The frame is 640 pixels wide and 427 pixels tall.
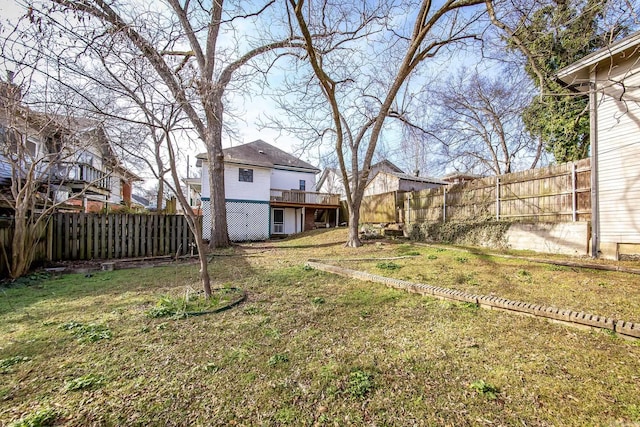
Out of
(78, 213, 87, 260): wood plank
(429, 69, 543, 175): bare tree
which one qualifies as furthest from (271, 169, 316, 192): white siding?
(78, 213, 87, 260): wood plank

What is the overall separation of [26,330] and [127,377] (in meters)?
1.87

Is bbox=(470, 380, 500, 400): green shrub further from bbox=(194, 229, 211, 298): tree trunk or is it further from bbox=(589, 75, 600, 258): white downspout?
bbox=(589, 75, 600, 258): white downspout

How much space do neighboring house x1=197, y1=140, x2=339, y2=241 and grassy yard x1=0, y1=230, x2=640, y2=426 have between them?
455 inches

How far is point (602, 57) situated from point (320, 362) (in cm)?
854

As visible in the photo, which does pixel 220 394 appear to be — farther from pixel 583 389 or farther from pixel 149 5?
pixel 149 5

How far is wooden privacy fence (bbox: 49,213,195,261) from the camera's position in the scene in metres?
6.97

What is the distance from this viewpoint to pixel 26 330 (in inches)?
109

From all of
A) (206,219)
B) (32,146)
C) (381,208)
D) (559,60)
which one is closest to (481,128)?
(559,60)

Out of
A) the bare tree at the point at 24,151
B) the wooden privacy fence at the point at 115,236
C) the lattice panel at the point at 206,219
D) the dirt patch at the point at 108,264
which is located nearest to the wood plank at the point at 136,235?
the wooden privacy fence at the point at 115,236

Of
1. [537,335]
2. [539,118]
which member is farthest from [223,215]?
[539,118]

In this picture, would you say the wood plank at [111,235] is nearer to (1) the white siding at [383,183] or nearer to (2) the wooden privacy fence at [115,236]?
(2) the wooden privacy fence at [115,236]

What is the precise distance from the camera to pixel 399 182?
19.9 metres

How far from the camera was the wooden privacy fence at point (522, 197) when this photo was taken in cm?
637

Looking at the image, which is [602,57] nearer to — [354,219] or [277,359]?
[354,219]
